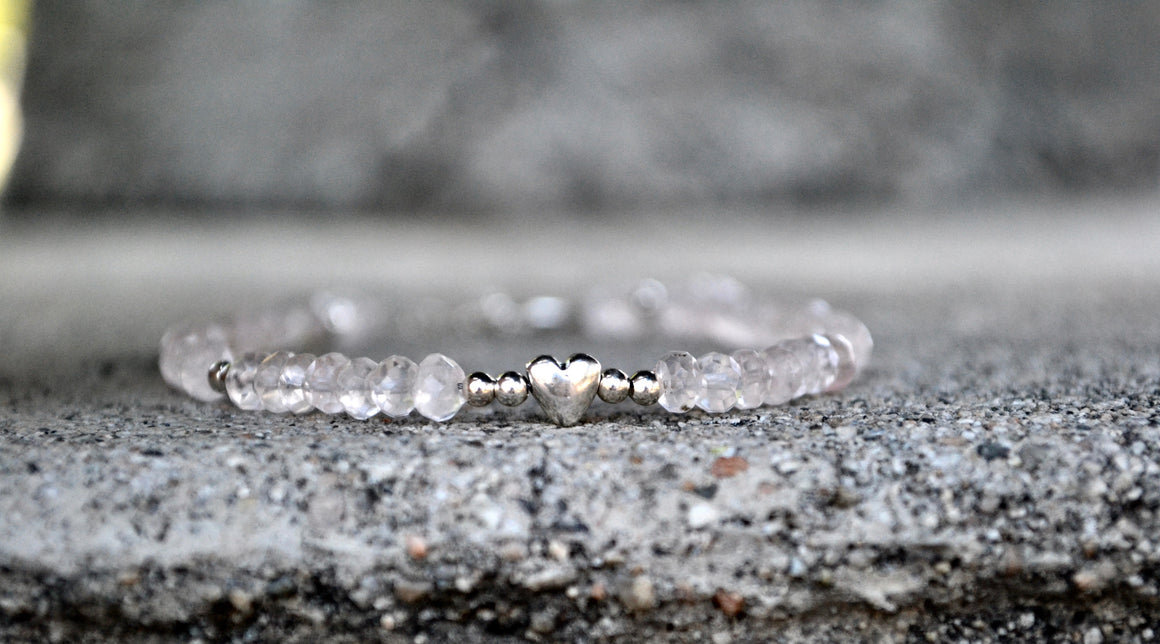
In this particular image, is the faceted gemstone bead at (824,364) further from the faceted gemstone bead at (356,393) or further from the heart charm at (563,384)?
the faceted gemstone bead at (356,393)

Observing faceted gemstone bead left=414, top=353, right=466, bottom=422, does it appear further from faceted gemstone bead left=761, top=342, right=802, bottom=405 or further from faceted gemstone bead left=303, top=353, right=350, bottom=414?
faceted gemstone bead left=761, top=342, right=802, bottom=405

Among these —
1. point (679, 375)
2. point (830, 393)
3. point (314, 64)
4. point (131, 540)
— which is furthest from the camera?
point (314, 64)

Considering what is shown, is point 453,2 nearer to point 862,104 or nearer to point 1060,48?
point 862,104

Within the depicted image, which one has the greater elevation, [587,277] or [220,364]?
[587,277]

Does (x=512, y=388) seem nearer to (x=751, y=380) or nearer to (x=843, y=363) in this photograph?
(x=751, y=380)

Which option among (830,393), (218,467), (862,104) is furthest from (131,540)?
(862,104)

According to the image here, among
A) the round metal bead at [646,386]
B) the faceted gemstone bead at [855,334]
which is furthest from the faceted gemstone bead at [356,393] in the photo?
the faceted gemstone bead at [855,334]
